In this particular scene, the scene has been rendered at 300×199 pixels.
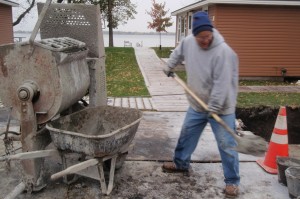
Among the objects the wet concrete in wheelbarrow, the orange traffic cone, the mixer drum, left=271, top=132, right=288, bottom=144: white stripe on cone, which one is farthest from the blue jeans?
the mixer drum

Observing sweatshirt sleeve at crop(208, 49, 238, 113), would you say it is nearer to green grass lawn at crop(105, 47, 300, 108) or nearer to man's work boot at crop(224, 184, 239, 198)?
man's work boot at crop(224, 184, 239, 198)

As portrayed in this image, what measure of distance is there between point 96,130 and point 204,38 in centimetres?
198

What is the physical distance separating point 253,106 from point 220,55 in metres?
5.69

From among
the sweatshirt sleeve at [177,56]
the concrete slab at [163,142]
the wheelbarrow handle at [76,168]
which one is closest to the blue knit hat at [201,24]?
the sweatshirt sleeve at [177,56]

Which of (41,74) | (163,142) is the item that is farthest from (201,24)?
(163,142)

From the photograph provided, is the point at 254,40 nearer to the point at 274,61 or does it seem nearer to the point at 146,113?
the point at 274,61

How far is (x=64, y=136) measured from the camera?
3596 mm

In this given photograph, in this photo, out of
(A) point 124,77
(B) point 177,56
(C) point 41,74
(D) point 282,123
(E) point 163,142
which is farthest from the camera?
(A) point 124,77

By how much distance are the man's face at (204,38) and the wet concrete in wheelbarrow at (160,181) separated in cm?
175

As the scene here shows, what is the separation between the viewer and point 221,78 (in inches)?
134

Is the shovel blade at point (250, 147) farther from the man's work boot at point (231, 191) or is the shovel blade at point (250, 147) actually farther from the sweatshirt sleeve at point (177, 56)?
the sweatshirt sleeve at point (177, 56)

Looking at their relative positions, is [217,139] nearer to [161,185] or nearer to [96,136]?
[161,185]

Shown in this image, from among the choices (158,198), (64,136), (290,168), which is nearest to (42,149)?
(64,136)

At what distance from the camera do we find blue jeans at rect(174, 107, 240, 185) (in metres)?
3.74
